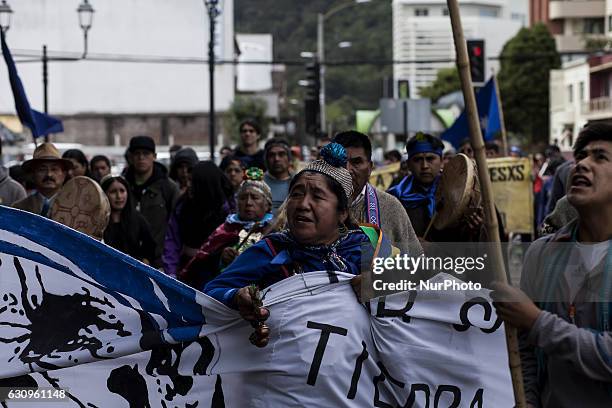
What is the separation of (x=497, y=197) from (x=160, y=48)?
5608 cm

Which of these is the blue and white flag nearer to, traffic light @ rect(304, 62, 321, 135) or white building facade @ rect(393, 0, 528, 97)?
traffic light @ rect(304, 62, 321, 135)

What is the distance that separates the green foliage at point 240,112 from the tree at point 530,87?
23.2 m

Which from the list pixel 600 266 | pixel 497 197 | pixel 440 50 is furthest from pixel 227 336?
pixel 440 50

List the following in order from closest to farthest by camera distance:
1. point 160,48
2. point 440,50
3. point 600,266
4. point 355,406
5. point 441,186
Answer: point 600,266
point 355,406
point 441,186
point 160,48
point 440,50

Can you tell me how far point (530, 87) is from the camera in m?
87.6

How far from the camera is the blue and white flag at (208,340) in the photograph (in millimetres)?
4938

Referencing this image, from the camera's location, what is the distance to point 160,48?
70.8m

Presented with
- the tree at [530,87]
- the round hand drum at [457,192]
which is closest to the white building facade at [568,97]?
the tree at [530,87]

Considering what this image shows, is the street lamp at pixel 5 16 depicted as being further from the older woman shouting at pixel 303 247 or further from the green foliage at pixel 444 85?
the green foliage at pixel 444 85

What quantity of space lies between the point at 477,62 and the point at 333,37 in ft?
411

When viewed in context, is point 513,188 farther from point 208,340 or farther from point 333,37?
point 333,37

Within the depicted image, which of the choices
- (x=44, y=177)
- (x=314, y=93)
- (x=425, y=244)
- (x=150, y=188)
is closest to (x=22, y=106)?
(x=150, y=188)

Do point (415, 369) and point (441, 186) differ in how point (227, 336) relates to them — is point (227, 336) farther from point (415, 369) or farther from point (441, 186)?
point (441, 186)

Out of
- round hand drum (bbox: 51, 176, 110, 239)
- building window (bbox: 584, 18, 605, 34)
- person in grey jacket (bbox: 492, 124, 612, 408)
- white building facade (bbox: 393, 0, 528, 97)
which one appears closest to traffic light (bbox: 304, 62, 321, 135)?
round hand drum (bbox: 51, 176, 110, 239)
